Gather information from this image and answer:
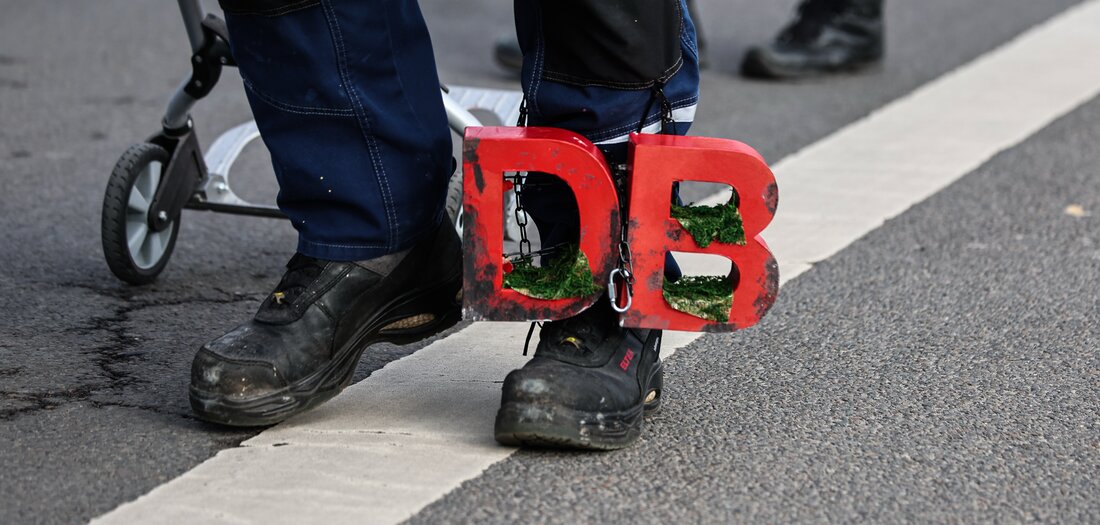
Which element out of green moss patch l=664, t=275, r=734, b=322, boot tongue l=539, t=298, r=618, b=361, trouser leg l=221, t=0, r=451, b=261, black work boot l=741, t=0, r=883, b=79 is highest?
trouser leg l=221, t=0, r=451, b=261

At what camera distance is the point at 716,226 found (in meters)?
1.88

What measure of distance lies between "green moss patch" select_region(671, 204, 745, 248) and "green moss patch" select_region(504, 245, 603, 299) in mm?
150

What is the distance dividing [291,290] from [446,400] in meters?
0.30

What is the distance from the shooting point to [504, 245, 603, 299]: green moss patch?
6.24 ft

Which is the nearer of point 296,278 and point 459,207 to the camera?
point 296,278

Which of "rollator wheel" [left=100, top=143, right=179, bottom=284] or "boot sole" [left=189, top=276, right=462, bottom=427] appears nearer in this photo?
"boot sole" [left=189, top=276, right=462, bottom=427]

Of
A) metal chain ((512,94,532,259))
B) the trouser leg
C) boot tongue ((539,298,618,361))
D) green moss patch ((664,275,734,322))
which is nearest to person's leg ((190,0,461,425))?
the trouser leg

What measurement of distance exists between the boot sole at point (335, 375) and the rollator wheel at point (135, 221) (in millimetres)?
707

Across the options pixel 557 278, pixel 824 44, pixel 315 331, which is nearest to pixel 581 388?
pixel 557 278

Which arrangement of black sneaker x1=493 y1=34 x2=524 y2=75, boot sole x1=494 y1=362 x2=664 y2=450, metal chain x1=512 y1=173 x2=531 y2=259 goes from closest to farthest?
boot sole x1=494 y1=362 x2=664 y2=450
metal chain x1=512 y1=173 x2=531 y2=259
black sneaker x1=493 y1=34 x2=524 y2=75

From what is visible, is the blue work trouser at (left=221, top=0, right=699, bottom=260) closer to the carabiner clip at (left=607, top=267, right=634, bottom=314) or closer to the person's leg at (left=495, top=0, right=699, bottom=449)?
the person's leg at (left=495, top=0, right=699, bottom=449)

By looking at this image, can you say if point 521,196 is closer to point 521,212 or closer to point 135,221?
point 521,212

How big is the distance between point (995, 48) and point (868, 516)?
3748mm

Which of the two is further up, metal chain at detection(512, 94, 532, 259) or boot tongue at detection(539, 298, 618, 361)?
metal chain at detection(512, 94, 532, 259)
